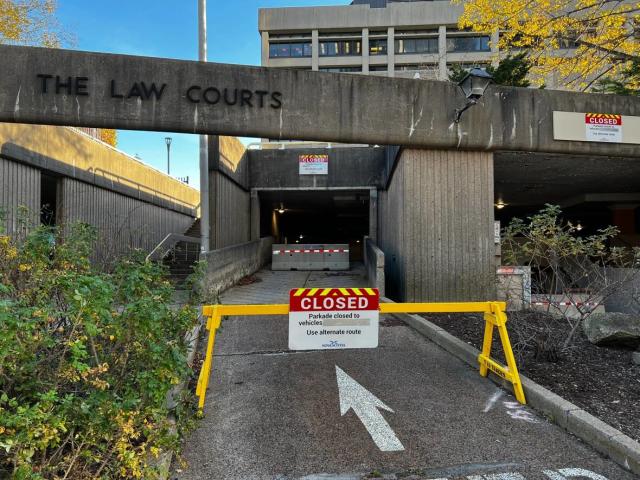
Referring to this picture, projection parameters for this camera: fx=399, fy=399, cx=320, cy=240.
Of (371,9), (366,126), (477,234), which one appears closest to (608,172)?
(477,234)

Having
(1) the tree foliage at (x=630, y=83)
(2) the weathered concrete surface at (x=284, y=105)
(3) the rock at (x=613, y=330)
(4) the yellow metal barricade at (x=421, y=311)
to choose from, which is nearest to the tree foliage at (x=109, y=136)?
(2) the weathered concrete surface at (x=284, y=105)

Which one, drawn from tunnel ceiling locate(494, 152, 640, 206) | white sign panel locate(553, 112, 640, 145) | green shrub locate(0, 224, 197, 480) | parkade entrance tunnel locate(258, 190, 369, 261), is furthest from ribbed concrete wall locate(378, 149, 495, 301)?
parkade entrance tunnel locate(258, 190, 369, 261)

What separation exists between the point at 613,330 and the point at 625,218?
17733 mm

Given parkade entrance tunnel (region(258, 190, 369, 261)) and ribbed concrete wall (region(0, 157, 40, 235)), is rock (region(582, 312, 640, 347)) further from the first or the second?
parkade entrance tunnel (region(258, 190, 369, 261))

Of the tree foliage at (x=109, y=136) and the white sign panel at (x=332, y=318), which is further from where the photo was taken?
the tree foliage at (x=109, y=136)

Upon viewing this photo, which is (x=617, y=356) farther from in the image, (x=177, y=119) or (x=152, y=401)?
(x=177, y=119)

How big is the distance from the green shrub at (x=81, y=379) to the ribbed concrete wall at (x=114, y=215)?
5498mm

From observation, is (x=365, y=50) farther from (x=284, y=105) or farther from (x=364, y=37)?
(x=284, y=105)

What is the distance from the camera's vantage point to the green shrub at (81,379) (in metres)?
1.99

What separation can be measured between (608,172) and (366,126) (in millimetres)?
8467

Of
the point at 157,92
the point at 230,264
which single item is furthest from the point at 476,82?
the point at 230,264

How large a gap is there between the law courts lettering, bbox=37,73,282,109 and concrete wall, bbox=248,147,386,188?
8.70m

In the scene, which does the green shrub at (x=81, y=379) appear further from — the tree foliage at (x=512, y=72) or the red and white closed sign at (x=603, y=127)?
the tree foliage at (x=512, y=72)

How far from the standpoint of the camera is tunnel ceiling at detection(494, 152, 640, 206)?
10086mm
